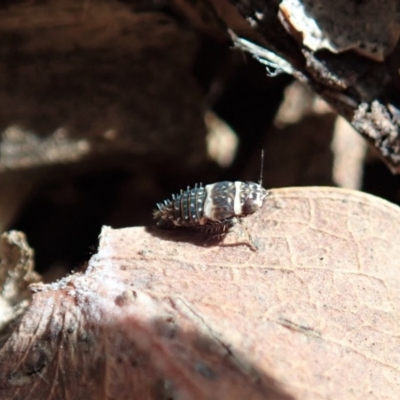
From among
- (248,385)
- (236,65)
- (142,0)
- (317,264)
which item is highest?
(142,0)

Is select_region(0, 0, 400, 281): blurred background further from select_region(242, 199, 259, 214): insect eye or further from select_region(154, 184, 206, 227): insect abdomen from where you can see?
select_region(242, 199, 259, 214): insect eye

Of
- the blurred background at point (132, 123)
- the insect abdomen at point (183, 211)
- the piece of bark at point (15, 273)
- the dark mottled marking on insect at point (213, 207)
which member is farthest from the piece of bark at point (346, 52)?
the piece of bark at point (15, 273)

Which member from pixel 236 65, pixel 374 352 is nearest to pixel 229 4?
pixel 236 65

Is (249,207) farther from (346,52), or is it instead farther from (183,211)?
(346,52)

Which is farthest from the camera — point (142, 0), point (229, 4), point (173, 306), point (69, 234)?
point (69, 234)

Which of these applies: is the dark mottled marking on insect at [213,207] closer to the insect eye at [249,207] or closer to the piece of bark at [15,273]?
the insect eye at [249,207]

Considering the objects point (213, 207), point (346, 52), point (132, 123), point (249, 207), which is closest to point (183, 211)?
point (213, 207)

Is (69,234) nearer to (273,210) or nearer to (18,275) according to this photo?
(18,275)

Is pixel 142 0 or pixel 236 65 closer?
pixel 142 0
